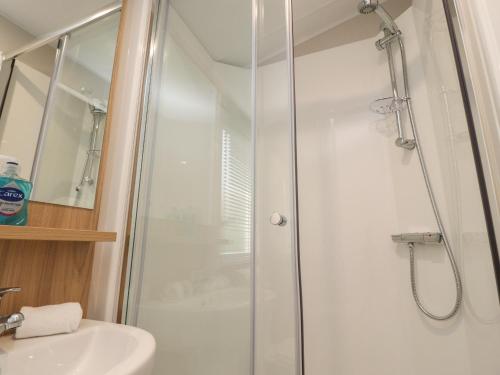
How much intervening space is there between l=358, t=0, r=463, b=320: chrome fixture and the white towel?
1.35 metres

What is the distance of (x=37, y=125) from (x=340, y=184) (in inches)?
55.4

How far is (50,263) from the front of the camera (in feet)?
2.80

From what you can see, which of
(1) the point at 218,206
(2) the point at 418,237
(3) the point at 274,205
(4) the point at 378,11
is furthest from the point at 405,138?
(1) the point at 218,206

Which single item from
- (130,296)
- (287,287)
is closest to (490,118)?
(287,287)

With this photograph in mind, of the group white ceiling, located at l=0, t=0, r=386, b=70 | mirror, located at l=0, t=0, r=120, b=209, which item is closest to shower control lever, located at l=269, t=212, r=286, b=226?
white ceiling, located at l=0, t=0, r=386, b=70

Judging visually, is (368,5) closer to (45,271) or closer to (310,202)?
(310,202)

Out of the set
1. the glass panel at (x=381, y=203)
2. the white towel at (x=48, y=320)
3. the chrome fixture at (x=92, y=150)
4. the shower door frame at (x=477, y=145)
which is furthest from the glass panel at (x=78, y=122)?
the shower door frame at (x=477, y=145)

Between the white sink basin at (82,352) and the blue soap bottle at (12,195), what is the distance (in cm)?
32

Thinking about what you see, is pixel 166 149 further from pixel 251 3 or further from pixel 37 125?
pixel 251 3

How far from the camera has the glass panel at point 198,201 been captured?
90 cm

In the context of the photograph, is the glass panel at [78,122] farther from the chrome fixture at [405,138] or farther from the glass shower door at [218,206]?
the chrome fixture at [405,138]

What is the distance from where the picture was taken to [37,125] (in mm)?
894

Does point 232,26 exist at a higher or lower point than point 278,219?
higher

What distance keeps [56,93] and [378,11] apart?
150cm
